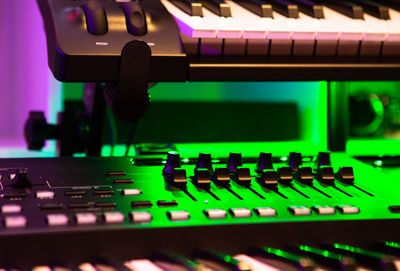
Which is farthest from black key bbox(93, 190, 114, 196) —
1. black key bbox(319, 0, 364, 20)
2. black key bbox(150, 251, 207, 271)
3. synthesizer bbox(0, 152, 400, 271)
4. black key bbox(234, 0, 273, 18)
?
black key bbox(319, 0, 364, 20)

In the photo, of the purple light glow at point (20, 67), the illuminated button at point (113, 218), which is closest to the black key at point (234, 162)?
the illuminated button at point (113, 218)

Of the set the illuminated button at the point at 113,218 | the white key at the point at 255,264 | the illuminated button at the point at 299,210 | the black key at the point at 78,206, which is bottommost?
the white key at the point at 255,264

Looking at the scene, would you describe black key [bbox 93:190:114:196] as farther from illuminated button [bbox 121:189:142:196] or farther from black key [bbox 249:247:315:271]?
black key [bbox 249:247:315:271]

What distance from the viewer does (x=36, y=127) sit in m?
0.98

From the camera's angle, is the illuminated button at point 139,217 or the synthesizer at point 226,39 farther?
the synthesizer at point 226,39

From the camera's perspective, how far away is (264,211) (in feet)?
1.96

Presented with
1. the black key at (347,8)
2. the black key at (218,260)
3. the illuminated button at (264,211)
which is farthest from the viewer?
the black key at (347,8)

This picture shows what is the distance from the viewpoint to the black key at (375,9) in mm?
828

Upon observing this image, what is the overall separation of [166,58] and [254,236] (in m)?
0.24

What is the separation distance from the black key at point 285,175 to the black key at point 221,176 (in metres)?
0.07

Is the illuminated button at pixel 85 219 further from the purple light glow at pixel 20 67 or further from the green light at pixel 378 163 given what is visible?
the purple light glow at pixel 20 67

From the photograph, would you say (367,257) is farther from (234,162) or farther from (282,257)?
(234,162)

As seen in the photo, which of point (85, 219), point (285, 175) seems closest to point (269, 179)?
point (285, 175)

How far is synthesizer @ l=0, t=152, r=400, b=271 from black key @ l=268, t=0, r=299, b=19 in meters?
0.20
